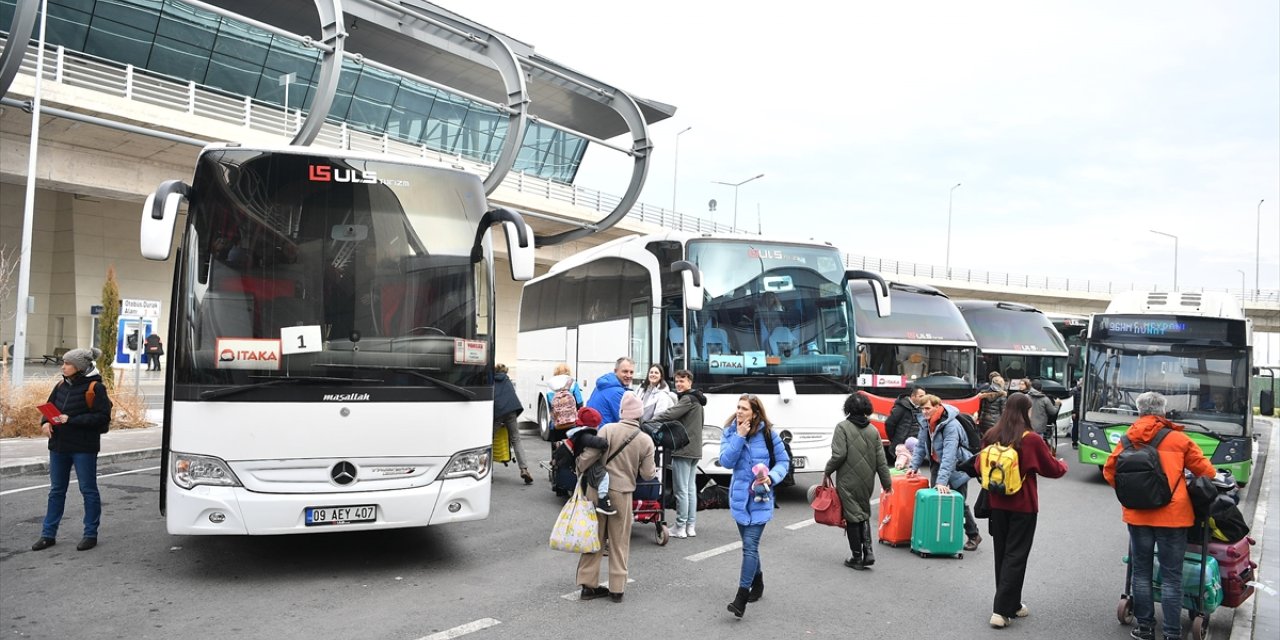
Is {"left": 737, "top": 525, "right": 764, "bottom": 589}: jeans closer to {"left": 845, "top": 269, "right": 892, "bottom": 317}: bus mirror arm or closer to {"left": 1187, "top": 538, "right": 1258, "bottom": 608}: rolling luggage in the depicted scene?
{"left": 1187, "top": 538, "right": 1258, "bottom": 608}: rolling luggage

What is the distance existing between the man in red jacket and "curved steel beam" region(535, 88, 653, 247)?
22.0 meters

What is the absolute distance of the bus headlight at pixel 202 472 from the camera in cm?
673

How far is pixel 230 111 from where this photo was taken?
1075 inches

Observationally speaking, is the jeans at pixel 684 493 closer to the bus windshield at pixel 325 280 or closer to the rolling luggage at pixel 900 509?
the rolling luggage at pixel 900 509

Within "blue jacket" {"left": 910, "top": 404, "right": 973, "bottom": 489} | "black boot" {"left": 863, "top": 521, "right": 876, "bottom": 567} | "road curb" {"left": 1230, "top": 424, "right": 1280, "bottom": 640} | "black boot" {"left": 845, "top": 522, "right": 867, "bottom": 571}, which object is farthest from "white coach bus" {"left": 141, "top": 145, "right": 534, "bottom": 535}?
"road curb" {"left": 1230, "top": 424, "right": 1280, "bottom": 640}

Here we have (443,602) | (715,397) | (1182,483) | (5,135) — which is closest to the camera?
(1182,483)

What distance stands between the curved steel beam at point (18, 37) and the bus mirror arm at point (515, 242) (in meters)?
13.2

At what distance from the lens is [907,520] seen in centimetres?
916

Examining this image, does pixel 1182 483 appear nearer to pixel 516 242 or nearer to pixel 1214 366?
pixel 516 242

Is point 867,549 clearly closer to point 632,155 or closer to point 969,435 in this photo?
point 969,435

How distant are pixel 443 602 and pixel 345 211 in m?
3.08

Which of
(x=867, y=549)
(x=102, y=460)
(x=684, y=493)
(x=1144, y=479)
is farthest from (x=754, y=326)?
(x=102, y=460)

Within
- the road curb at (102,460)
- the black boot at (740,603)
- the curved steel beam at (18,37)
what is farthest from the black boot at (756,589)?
the curved steel beam at (18,37)

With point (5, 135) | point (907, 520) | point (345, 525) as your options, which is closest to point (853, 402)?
point (907, 520)
